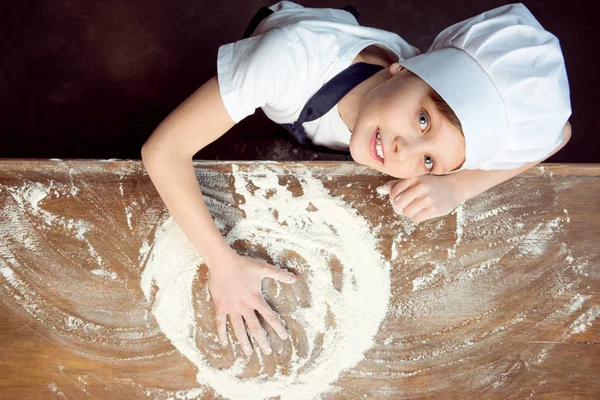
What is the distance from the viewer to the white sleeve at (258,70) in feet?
2.51

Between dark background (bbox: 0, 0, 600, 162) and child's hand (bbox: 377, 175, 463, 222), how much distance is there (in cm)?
41

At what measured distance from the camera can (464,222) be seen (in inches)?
35.9

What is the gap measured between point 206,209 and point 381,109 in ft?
1.14

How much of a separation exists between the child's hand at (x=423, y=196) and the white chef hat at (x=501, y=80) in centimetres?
15

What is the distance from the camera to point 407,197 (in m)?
0.87

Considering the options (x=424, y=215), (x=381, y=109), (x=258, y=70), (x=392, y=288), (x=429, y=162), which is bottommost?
(x=392, y=288)

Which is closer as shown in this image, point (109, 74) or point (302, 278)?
point (302, 278)

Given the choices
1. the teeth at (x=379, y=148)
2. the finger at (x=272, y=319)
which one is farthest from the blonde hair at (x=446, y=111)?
the finger at (x=272, y=319)

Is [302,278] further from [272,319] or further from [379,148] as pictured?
[379,148]

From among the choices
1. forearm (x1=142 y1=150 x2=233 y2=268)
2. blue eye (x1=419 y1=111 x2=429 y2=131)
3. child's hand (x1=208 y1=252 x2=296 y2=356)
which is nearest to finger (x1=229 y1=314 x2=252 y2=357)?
child's hand (x1=208 y1=252 x2=296 y2=356)

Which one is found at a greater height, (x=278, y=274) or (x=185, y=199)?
(x=185, y=199)

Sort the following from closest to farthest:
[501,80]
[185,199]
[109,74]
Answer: [501,80] → [185,199] → [109,74]

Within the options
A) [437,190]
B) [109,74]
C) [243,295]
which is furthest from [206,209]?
[109,74]

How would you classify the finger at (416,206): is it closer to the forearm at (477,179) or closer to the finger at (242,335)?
the forearm at (477,179)
